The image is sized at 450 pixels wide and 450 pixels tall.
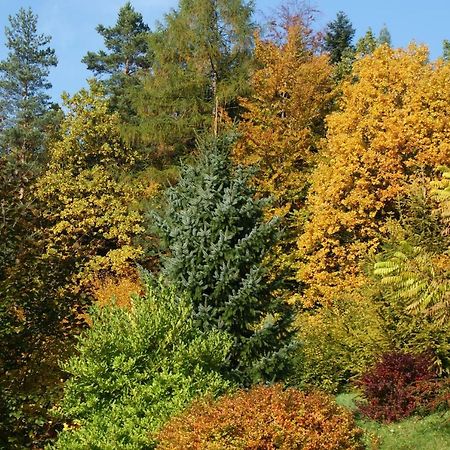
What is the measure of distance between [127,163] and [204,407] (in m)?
22.6

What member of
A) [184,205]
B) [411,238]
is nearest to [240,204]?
[184,205]

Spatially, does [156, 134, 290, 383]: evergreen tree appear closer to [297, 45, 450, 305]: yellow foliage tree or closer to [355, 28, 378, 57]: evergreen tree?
[297, 45, 450, 305]: yellow foliage tree

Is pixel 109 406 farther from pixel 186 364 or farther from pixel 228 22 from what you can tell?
pixel 228 22

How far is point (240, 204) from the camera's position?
1118 cm

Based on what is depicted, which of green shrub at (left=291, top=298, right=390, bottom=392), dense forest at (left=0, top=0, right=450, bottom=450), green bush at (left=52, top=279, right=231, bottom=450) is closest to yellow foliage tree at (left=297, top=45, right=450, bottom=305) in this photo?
dense forest at (left=0, top=0, right=450, bottom=450)

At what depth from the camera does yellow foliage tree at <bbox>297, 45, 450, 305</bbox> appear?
20.6 m

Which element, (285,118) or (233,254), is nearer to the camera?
(233,254)

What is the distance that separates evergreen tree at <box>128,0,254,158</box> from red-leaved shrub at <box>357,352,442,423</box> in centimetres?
1523

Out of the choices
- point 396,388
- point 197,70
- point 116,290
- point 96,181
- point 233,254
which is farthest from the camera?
point 96,181

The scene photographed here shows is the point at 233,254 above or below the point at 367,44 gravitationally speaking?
below

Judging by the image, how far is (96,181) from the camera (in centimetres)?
2759

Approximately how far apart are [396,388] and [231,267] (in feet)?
13.6

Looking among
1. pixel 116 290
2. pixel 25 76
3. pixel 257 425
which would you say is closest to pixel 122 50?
pixel 25 76

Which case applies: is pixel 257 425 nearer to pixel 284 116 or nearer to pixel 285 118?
pixel 285 118
